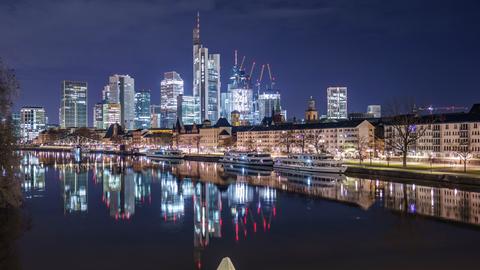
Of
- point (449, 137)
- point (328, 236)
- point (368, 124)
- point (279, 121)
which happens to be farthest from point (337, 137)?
point (328, 236)

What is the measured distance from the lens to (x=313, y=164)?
221 ft

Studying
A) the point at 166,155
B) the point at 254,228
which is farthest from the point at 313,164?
the point at 166,155

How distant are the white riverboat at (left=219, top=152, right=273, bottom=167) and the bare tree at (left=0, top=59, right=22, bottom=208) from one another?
54.6 m

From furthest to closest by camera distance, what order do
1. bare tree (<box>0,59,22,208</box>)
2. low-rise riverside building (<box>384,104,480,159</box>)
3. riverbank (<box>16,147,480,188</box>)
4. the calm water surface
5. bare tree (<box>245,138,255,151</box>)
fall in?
bare tree (<box>245,138,255,151</box>), low-rise riverside building (<box>384,104,480,159</box>), riverbank (<box>16,147,480,188</box>), bare tree (<box>0,59,22,208</box>), the calm water surface

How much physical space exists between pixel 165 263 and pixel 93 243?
5.41 meters

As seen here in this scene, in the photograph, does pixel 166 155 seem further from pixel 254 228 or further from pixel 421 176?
pixel 254 228

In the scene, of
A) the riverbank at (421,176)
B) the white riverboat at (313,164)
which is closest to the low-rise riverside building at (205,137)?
the white riverboat at (313,164)

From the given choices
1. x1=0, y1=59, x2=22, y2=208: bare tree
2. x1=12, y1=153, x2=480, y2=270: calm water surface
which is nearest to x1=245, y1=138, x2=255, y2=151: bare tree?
x1=12, y1=153, x2=480, y2=270: calm water surface

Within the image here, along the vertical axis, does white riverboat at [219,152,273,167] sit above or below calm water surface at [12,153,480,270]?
above

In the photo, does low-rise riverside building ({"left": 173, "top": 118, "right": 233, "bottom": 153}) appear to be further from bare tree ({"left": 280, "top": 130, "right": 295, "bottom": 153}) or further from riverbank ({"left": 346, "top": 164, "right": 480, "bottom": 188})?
riverbank ({"left": 346, "top": 164, "right": 480, "bottom": 188})

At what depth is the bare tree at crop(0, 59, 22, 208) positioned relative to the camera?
2675cm

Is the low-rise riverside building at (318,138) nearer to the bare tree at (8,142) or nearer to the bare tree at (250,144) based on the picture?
the bare tree at (250,144)

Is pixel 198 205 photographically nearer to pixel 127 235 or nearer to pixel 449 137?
pixel 127 235

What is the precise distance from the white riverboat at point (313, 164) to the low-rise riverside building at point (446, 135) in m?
16.2
